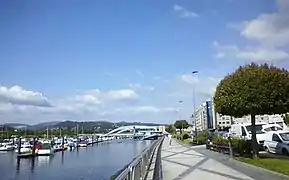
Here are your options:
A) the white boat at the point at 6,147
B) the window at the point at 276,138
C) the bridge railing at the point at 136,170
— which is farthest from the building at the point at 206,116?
the bridge railing at the point at 136,170

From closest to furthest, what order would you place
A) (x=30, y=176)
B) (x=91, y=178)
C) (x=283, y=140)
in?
1. (x=283, y=140)
2. (x=91, y=178)
3. (x=30, y=176)

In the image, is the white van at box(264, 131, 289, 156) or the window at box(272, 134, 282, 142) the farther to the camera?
the window at box(272, 134, 282, 142)

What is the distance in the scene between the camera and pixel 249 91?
20203 millimetres

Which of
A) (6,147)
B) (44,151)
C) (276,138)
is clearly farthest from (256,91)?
(6,147)

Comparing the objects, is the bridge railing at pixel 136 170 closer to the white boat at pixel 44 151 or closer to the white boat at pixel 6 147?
the white boat at pixel 44 151

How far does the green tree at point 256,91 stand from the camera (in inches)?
789

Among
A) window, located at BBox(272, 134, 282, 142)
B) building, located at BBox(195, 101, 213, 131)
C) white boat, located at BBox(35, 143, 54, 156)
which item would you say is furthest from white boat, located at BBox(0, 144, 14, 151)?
window, located at BBox(272, 134, 282, 142)

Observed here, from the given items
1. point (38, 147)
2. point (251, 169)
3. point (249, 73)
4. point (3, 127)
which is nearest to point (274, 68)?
point (249, 73)

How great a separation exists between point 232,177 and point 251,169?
3.02 m

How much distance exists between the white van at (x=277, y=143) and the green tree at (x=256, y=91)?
192 inches

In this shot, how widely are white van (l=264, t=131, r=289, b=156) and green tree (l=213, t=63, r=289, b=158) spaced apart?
488 cm

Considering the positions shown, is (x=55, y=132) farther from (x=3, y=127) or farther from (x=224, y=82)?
(x=224, y=82)

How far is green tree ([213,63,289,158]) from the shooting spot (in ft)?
65.8

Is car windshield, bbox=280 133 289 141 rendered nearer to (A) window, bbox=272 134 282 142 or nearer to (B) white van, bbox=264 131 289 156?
(B) white van, bbox=264 131 289 156
